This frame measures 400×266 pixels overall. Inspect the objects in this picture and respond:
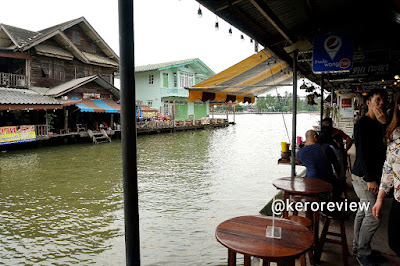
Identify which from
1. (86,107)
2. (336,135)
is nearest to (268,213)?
(336,135)

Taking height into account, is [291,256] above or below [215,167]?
above

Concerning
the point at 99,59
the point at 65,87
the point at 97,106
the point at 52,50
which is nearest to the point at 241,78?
the point at 97,106

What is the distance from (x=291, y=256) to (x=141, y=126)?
23987 mm

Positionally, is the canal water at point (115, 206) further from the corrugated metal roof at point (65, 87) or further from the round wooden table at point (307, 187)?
the corrugated metal roof at point (65, 87)

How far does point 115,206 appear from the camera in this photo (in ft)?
21.1

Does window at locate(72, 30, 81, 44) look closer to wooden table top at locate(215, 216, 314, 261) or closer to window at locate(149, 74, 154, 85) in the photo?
window at locate(149, 74, 154, 85)

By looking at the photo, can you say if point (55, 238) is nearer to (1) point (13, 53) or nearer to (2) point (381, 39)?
(2) point (381, 39)

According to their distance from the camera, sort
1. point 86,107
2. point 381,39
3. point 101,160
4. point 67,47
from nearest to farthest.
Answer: point 381,39
point 101,160
point 86,107
point 67,47

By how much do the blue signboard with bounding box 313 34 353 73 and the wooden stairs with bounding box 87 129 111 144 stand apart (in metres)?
16.6

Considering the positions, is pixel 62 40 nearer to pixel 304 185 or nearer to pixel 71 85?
pixel 71 85

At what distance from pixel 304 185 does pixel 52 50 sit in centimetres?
2136

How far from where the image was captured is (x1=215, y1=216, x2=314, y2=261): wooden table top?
1.87m

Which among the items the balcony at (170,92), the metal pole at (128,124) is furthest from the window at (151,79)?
the metal pole at (128,124)

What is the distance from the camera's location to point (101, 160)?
12.4 meters
